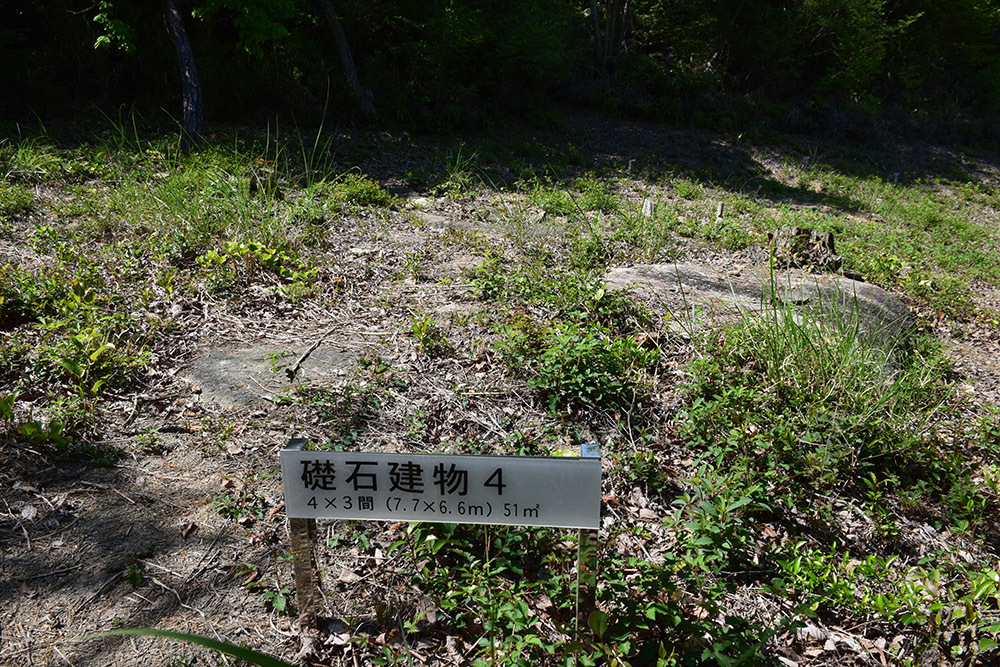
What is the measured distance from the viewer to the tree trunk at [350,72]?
9086 millimetres

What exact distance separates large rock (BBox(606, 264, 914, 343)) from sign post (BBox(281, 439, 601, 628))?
213cm

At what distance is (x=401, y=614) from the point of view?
2014 mm

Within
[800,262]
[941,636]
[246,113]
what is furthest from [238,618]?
[246,113]

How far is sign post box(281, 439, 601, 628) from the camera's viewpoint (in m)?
1.66

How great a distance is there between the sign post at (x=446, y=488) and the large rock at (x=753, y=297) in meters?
2.13

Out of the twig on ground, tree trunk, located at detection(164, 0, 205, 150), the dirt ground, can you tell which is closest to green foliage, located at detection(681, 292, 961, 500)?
the dirt ground

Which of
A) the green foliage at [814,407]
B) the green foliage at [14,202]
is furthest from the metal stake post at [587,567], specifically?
the green foliage at [14,202]

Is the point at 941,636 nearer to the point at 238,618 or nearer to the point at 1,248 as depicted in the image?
the point at 238,618

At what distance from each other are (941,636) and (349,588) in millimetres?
2026

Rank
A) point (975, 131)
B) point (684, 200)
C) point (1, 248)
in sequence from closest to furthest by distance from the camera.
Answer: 1. point (1, 248)
2. point (684, 200)
3. point (975, 131)

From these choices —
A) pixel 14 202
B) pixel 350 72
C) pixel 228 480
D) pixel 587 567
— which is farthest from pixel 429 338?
pixel 350 72

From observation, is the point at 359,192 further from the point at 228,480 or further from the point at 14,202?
the point at 228,480

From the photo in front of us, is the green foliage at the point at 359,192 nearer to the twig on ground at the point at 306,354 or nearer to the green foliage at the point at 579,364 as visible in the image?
the twig on ground at the point at 306,354

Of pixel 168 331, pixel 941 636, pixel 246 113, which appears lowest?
pixel 941 636
